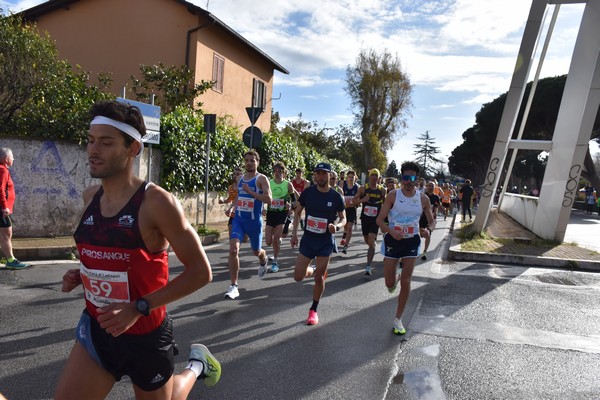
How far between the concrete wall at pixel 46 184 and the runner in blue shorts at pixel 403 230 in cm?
723

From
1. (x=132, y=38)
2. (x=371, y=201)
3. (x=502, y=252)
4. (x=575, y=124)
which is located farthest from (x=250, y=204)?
(x=132, y=38)

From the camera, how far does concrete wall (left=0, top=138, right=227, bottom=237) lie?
9750 millimetres

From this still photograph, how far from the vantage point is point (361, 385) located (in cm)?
391

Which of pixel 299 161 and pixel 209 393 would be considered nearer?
pixel 209 393

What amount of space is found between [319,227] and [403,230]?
1.03 m

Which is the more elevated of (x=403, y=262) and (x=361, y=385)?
(x=403, y=262)

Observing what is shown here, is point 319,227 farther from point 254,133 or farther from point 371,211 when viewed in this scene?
point 254,133

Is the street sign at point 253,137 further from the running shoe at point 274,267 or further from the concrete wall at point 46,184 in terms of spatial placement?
the running shoe at point 274,267

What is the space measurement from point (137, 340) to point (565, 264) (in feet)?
34.9

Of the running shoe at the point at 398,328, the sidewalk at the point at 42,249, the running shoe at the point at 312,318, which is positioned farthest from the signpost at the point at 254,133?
the running shoe at the point at 398,328

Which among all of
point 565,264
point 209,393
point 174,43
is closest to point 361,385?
point 209,393

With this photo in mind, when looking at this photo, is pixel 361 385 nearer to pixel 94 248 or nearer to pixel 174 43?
pixel 94 248

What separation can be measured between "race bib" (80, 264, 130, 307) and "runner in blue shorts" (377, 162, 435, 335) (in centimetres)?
374

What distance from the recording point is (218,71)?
21.3 metres
